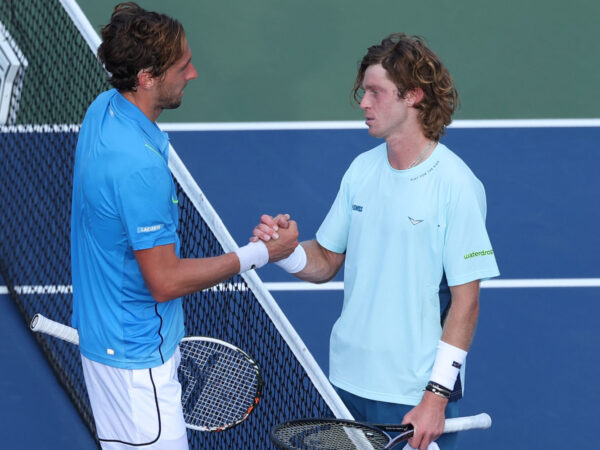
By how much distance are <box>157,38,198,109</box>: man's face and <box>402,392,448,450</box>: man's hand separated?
4.45 feet

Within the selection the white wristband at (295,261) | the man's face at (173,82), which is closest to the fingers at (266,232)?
the white wristband at (295,261)

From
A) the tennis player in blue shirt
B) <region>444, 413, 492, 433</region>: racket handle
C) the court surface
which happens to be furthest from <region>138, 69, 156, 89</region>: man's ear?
the court surface

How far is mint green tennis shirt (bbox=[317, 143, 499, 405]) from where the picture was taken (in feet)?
11.1

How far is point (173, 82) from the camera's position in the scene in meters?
3.27

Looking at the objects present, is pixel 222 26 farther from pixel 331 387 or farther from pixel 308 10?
pixel 331 387

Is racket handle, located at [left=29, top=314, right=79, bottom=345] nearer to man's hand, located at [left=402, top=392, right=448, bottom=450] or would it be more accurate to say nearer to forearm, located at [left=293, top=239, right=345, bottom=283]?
forearm, located at [left=293, top=239, right=345, bottom=283]

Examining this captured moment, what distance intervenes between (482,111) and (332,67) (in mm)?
1157

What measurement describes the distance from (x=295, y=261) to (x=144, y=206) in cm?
86

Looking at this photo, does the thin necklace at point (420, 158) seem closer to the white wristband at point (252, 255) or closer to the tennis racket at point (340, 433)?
the white wristband at point (252, 255)

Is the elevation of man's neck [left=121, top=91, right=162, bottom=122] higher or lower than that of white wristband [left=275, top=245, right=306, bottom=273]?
higher

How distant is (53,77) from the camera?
643 cm

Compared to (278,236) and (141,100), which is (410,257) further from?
(141,100)

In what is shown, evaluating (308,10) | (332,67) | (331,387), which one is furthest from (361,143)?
(331,387)

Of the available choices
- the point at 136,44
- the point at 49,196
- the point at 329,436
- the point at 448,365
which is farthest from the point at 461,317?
the point at 49,196
